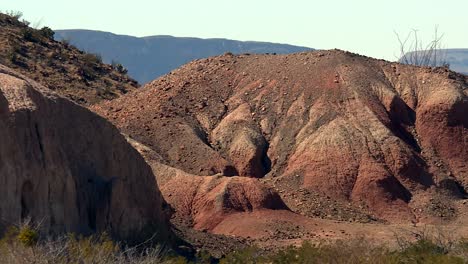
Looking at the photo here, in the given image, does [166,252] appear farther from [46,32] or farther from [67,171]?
[46,32]

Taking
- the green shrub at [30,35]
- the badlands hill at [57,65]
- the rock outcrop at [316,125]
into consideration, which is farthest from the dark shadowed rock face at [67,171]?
the green shrub at [30,35]

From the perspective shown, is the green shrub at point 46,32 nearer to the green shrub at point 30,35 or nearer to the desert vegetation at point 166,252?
the green shrub at point 30,35

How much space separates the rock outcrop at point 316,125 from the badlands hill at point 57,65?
5819 millimetres

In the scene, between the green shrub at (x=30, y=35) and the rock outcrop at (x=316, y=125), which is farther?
the green shrub at (x=30, y=35)

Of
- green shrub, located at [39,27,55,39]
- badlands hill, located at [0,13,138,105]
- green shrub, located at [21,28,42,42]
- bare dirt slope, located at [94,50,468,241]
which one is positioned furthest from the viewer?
green shrub, located at [39,27,55,39]

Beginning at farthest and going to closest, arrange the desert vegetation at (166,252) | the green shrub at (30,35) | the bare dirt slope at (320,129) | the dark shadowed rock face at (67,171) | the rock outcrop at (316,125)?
the green shrub at (30,35)
the rock outcrop at (316,125)
the bare dirt slope at (320,129)
the dark shadowed rock face at (67,171)
the desert vegetation at (166,252)

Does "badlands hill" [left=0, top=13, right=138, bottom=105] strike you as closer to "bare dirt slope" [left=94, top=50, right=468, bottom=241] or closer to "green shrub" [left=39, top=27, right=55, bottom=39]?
"green shrub" [left=39, top=27, right=55, bottom=39]

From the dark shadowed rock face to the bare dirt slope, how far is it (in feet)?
42.2

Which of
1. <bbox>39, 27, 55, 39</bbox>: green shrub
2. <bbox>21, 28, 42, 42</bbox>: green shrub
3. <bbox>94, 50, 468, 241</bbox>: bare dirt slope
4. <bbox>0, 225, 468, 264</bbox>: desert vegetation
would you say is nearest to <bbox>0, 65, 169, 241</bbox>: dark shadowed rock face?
<bbox>0, 225, 468, 264</bbox>: desert vegetation

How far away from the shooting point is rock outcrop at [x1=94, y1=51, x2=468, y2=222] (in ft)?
202

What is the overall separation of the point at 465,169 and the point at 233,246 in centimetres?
2165

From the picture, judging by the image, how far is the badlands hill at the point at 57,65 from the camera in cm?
7225

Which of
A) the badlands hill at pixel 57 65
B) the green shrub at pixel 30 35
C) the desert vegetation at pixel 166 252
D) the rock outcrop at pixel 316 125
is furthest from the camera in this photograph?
the green shrub at pixel 30 35

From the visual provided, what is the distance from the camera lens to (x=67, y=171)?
39.3 m
